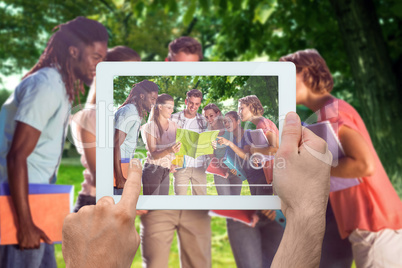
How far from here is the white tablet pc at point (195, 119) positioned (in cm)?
115

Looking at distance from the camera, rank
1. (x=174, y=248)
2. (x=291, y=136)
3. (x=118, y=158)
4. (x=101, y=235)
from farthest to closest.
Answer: (x=174, y=248) → (x=118, y=158) → (x=291, y=136) → (x=101, y=235)

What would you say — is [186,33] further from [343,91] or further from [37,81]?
[37,81]

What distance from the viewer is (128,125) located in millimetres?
1172

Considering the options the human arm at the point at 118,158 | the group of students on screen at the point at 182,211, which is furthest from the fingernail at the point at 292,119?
the group of students on screen at the point at 182,211

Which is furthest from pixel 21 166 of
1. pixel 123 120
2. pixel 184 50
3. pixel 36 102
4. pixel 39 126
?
pixel 123 120

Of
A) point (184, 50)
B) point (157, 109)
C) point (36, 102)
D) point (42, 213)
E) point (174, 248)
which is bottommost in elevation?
point (174, 248)

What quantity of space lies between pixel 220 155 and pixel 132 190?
361 mm

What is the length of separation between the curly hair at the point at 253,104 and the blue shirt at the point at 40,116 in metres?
1.28

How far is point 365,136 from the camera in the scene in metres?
2.03

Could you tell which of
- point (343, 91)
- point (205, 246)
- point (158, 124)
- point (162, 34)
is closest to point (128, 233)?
point (158, 124)

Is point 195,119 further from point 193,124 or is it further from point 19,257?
point 19,257

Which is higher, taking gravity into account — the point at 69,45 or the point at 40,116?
the point at 69,45

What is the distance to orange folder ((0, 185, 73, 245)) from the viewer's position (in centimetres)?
212

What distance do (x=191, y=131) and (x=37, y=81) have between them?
125cm
